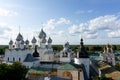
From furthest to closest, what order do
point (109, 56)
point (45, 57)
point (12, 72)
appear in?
point (109, 56)
point (45, 57)
point (12, 72)

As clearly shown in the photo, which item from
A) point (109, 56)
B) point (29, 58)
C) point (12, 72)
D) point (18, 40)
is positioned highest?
point (18, 40)

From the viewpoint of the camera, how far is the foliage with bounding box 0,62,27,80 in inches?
1324

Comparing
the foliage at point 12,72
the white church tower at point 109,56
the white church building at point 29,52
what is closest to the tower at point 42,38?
the white church building at point 29,52

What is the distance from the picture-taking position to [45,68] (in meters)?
40.9

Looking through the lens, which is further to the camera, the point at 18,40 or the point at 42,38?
the point at 42,38

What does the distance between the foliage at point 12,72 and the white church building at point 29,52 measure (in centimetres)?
528

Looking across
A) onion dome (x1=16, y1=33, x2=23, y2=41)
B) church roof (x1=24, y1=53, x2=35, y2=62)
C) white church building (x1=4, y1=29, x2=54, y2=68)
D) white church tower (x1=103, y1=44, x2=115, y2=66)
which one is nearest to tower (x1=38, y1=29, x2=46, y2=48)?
white church building (x1=4, y1=29, x2=54, y2=68)

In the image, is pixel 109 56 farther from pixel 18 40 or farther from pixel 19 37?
pixel 18 40

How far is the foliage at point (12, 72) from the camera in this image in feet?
110

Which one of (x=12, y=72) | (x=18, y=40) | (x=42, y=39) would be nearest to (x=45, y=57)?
(x=42, y=39)

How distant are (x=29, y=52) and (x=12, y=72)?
29.7 feet

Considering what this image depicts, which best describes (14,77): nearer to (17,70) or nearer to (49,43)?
(17,70)

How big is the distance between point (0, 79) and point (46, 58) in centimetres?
1585

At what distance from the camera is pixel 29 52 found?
43.3 metres
